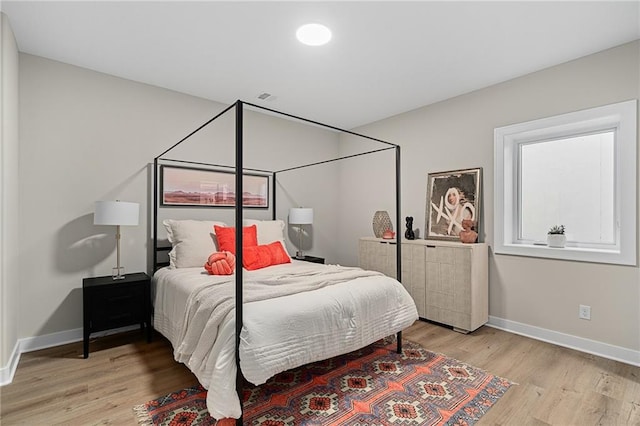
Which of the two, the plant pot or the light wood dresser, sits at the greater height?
the plant pot

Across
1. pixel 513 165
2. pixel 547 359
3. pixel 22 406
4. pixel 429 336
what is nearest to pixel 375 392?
pixel 429 336

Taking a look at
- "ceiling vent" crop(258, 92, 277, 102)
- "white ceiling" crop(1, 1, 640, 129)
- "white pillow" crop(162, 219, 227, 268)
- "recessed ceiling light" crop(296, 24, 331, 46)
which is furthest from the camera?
"ceiling vent" crop(258, 92, 277, 102)

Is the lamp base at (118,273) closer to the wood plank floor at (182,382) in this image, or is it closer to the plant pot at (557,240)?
the wood plank floor at (182,382)

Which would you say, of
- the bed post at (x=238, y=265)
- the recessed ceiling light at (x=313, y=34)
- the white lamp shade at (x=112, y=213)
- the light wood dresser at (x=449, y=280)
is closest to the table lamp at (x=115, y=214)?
the white lamp shade at (x=112, y=213)

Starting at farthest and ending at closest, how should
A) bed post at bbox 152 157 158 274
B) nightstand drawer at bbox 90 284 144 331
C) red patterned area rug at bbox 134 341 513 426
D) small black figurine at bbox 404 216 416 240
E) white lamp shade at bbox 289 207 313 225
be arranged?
white lamp shade at bbox 289 207 313 225 → small black figurine at bbox 404 216 416 240 → bed post at bbox 152 157 158 274 → nightstand drawer at bbox 90 284 144 331 → red patterned area rug at bbox 134 341 513 426

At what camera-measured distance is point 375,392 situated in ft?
7.07

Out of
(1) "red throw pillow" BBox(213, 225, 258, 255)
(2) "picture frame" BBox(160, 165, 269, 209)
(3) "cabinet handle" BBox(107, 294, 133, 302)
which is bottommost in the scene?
(3) "cabinet handle" BBox(107, 294, 133, 302)

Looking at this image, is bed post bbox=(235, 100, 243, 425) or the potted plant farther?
the potted plant

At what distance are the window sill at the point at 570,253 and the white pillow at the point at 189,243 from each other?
3.07 metres

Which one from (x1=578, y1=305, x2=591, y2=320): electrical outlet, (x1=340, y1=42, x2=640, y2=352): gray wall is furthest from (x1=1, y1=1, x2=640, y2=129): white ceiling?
(x1=578, y1=305, x2=591, y2=320): electrical outlet

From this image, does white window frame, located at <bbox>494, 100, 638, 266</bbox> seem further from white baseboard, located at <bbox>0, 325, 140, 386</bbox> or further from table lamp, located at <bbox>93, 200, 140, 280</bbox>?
white baseboard, located at <bbox>0, 325, 140, 386</bbox>

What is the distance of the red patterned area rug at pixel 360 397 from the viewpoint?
1873 mm

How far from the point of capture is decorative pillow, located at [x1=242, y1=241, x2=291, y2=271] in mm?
3215

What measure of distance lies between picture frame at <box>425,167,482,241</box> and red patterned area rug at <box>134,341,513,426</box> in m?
1.63
